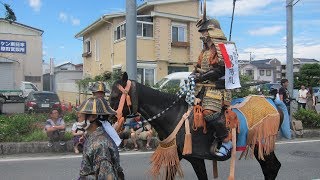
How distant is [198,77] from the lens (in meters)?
5.57

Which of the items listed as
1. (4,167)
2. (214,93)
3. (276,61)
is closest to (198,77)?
(214,93)

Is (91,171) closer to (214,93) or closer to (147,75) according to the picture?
(214,93)

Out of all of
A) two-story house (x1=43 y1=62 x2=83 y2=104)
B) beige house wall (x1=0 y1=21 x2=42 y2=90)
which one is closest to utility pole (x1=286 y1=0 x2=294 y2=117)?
two-story house (x1=43 y1=62 x2=83 y2=104)

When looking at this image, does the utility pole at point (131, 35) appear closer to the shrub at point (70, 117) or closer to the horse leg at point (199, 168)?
the shrub at point (70, 117)

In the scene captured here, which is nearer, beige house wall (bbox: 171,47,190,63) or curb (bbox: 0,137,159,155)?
curb (bbox: 0,137,159,155)

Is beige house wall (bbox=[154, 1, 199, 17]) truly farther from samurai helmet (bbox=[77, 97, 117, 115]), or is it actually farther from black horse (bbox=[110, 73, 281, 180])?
samurai helmet (bbox=[77, 97, 117, 115])

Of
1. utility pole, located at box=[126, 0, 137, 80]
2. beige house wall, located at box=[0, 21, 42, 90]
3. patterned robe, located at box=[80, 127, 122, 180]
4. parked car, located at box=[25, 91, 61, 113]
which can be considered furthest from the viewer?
beige house wall, located at box=[0, 21, 42, 90]

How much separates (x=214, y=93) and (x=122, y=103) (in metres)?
1.24

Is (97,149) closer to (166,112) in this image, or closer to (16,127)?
(166,112)

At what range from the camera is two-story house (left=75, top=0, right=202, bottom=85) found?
88.9ft

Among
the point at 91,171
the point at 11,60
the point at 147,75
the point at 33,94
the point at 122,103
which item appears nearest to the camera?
the point at 91,171

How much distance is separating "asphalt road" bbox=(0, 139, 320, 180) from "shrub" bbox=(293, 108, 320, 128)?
3654mm

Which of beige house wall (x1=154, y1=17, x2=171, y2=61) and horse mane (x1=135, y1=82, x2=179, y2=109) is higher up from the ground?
beige house wall (x1=154, y1=17, x2=171, y2=61)

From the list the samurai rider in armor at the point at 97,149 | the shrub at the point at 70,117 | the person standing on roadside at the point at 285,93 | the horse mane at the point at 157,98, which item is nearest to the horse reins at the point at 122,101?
the horse mane at the point at 157,98
